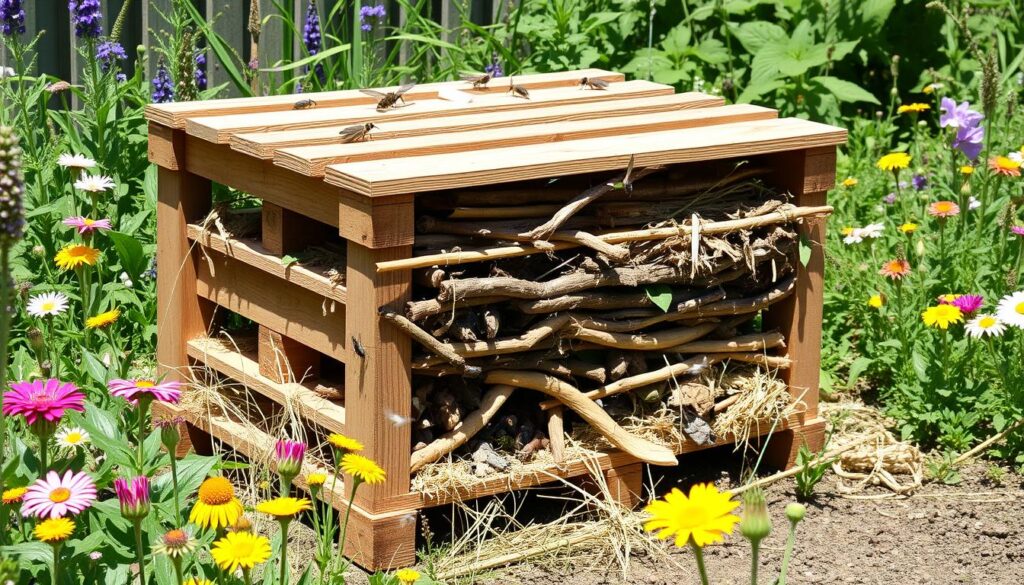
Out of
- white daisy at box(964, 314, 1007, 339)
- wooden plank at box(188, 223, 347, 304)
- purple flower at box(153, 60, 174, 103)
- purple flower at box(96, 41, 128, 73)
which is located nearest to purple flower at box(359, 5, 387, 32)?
purple flower at box(153, 60, 174, 103)

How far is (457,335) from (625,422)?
0.57 meters

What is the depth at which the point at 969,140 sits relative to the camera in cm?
396

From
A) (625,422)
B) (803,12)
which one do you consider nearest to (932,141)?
(803,12)

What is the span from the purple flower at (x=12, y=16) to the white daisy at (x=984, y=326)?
8.64ft

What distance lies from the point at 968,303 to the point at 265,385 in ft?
5.49

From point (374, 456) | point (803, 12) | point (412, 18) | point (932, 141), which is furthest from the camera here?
point (803, 12)

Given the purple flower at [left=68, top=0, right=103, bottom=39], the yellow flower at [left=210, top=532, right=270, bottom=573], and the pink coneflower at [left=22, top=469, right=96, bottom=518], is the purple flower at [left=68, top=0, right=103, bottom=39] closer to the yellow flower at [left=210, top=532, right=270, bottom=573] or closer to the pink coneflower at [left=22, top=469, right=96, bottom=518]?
the pink coneflower at [left=22, top=469, right=96, bottom=518]

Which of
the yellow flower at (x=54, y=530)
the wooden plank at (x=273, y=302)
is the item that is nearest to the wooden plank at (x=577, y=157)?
the wooden plank at (x=273, y=302)

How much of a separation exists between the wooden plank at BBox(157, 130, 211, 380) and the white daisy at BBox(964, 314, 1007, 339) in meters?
1.84

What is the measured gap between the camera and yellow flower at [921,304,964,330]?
3.33 m

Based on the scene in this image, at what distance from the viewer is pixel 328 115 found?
325 centimetres

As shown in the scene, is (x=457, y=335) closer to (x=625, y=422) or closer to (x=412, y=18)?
(x=625, y=422)

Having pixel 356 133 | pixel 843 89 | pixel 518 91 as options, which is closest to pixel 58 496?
pixel 356 133

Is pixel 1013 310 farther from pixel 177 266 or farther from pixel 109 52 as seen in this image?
pixel 109 52
